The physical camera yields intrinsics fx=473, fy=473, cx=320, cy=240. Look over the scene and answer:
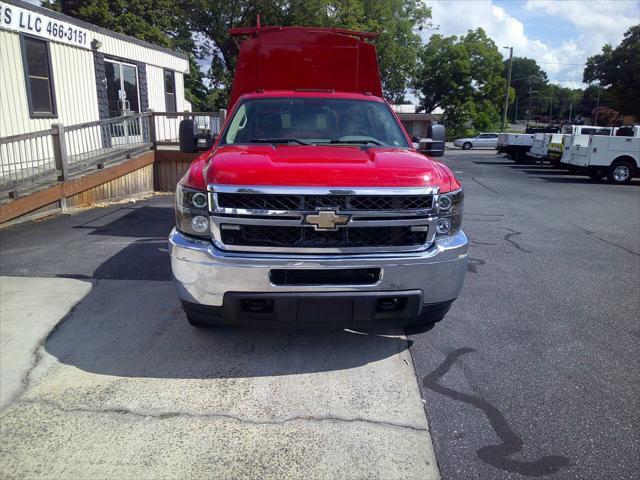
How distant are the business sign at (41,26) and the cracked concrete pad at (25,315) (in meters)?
6.82

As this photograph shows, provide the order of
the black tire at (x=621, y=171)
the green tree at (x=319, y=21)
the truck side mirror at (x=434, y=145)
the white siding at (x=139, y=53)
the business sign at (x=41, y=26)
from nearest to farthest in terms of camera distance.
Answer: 1. the truck side mirror at (x=434, y=145)
2. the business sign at (x=41, y=26)
3. the white siding at (x=139, y=53)
4. the black tire at (x=621, y=171)
5. the green tree at (x=319, y=21)

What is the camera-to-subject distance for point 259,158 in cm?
329

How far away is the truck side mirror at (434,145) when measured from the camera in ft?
15.2

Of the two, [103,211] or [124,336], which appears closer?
[124,336]

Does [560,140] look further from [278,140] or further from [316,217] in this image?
[316,217]

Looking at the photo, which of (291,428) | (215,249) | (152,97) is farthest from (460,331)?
(152,97)

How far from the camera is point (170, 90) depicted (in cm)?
1694

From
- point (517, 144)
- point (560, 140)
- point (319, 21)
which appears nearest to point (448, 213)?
point (560, 140)

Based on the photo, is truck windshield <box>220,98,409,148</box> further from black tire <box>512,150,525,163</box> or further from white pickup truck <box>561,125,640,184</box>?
black tire <box>512,150,525,163</box>

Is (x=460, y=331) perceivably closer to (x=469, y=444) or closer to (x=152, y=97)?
(x=469, y=444)

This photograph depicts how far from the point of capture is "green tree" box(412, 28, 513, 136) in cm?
5244

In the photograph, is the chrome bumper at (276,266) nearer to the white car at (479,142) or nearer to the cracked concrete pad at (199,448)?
the cracked concrete pad at (199,448)

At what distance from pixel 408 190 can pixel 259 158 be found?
105cm

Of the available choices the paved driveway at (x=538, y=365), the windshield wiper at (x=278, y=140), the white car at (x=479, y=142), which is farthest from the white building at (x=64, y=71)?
the white car at (x=479, y=142)
